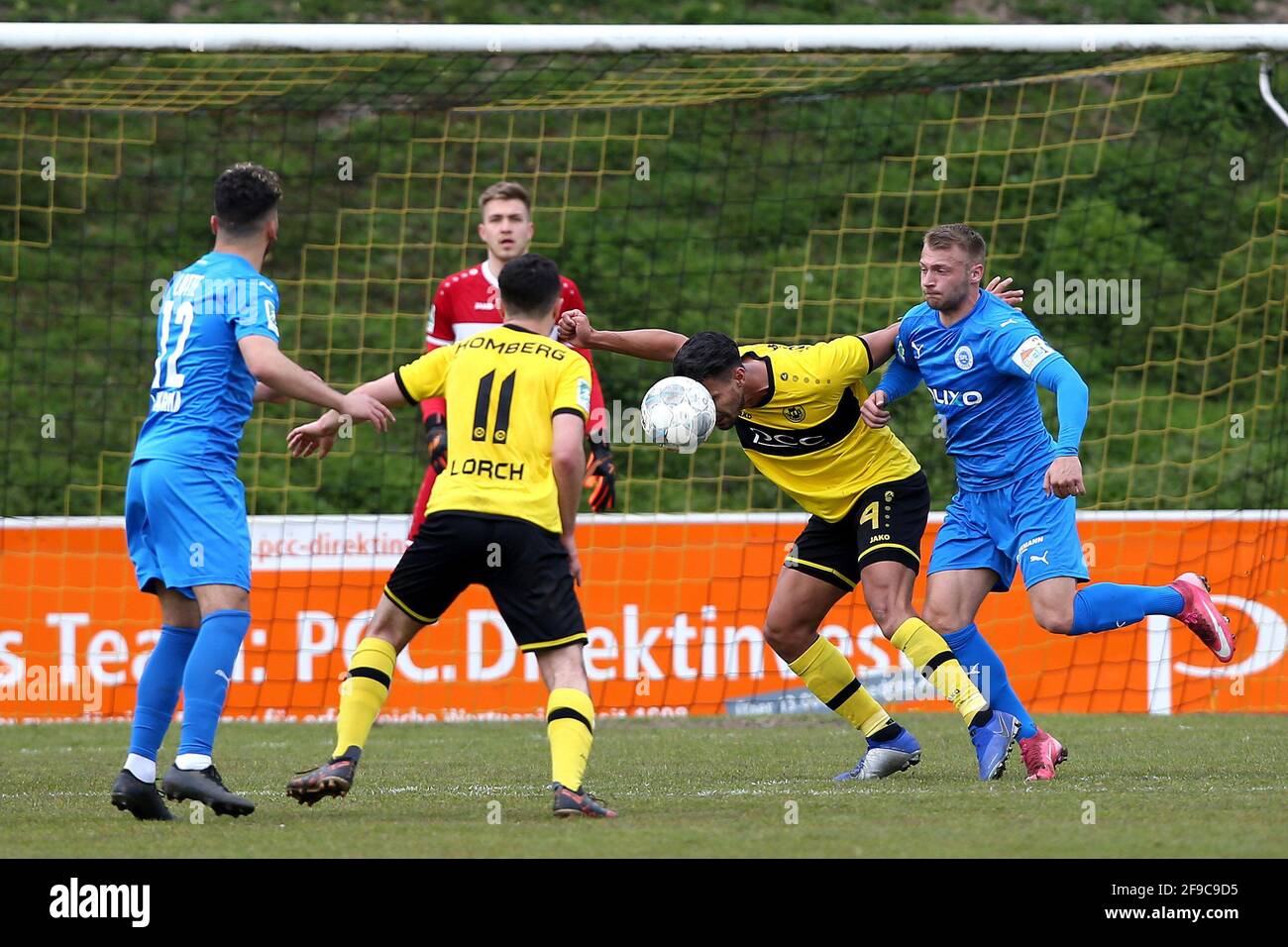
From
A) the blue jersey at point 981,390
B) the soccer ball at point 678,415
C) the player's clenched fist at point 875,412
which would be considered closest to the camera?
the soccer ball at point 678,415

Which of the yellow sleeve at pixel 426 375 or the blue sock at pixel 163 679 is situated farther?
the blue sock at pixel 163 679

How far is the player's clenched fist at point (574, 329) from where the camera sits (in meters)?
6.86

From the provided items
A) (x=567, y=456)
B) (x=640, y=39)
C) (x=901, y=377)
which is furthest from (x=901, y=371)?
(x=640, y=39)

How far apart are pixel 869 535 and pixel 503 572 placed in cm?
194

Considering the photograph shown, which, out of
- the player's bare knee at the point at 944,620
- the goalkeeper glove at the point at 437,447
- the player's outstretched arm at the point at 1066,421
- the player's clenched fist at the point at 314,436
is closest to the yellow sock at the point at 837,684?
the player's bare knee at the point at 944,620

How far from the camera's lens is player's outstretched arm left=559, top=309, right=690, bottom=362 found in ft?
22.6

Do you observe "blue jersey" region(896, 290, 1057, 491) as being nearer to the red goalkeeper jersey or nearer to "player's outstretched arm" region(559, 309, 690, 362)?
"player's outstretched arm" region(559, 309, 690, 362)

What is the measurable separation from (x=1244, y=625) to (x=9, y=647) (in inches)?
292

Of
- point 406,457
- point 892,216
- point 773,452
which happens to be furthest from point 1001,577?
point 892,216

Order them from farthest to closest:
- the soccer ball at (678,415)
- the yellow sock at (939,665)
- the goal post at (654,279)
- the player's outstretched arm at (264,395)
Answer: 1. the goal post at (654,279)
2. the yellow sock at (939,665)
3. the player's outstretched arm at (264,395)
4. the soccer ball at (678,415)

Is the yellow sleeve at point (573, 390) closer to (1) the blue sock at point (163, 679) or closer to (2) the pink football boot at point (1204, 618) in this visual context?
(1) the blue sock at point (163, 679)

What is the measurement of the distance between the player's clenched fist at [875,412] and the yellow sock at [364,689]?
7.09 feet

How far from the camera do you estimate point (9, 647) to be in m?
10.5

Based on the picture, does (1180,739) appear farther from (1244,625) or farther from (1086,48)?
(1086,48)
